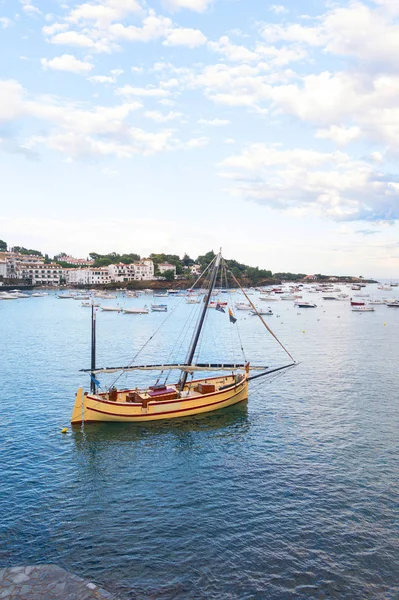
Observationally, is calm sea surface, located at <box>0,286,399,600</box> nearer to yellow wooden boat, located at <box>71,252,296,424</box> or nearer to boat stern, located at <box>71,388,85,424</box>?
yellow wooden boat, located at <box>71,252,296,424</box>

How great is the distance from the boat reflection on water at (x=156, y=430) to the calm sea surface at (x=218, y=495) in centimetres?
15

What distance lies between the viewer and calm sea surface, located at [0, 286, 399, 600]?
55.9ft

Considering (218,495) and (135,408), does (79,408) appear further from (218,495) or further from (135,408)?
(218,495)

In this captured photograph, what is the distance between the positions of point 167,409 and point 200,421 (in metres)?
2.75

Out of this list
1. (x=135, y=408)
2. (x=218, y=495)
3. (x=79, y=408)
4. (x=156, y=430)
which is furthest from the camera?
(x=135, y=408)

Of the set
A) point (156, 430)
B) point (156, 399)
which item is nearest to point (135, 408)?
point (156, 399)

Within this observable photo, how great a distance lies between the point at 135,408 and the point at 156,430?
220 centimetres

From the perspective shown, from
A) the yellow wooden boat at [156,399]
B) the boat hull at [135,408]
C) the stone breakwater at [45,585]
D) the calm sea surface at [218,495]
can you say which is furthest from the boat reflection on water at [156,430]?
the stone breakwater at [45,585]

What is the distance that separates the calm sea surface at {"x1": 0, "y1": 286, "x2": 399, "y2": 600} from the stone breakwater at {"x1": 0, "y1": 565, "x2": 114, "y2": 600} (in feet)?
3.97

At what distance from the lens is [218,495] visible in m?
22.8

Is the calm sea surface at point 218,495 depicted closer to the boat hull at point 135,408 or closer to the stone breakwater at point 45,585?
the boat hull at point 135,408

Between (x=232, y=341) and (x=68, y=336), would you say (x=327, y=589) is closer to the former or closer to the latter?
(x=232, y=341)

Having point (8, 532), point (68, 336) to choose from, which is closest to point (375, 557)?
point (8, 532)

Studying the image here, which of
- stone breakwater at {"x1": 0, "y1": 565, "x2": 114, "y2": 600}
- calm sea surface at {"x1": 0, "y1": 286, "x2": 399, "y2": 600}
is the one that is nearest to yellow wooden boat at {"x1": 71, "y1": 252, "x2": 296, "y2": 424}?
calm sea surface at {"x1": 0, "y1": 286, "x2": 399, "y2": 600}
